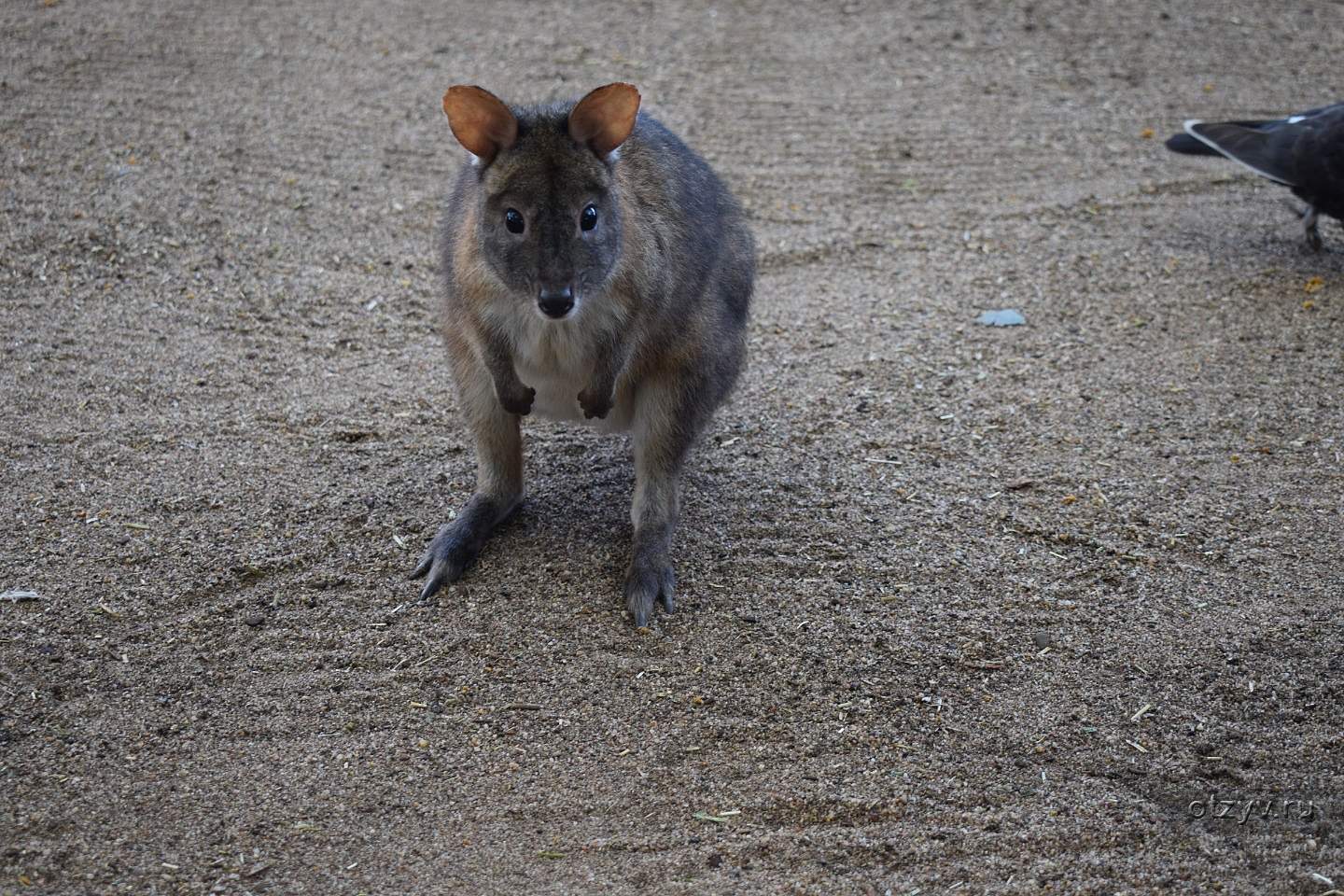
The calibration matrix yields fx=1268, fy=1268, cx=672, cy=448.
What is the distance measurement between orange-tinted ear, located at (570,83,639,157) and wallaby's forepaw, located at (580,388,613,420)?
70 centimetres

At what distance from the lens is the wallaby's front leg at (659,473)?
158 inches

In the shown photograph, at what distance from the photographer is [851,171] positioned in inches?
280

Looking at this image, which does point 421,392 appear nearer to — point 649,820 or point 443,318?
point 443,318

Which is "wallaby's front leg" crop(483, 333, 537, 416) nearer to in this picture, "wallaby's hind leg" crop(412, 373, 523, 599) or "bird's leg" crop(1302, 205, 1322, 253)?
"wallaby's hind leg" crop(412, 373, 523, 599)

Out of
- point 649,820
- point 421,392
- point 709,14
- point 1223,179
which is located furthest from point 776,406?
point 709,14

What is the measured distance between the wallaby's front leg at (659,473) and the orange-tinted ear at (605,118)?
829 millimetres

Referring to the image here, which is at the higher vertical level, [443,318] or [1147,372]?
[443,318]

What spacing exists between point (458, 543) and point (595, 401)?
0.66 m

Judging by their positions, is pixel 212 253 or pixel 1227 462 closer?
pixel 1227 462

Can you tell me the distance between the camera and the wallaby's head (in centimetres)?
350

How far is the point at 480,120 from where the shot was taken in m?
3.55

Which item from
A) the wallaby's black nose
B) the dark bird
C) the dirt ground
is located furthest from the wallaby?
the dark bird

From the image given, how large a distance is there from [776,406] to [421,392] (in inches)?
56.8

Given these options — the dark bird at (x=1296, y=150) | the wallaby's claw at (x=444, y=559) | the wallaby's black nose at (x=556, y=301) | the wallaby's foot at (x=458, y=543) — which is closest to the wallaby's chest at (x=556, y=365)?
the wallaby's black nose at (x=556, y=301)
